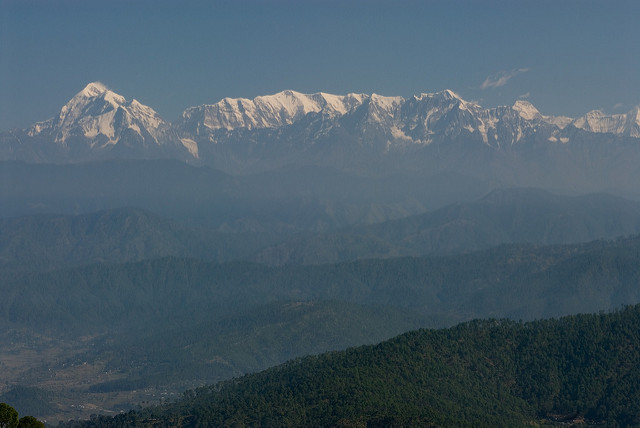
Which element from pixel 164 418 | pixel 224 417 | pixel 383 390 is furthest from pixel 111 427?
pixel 383 390

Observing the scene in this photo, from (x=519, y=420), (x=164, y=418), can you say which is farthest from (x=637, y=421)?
(x=164, y=418)

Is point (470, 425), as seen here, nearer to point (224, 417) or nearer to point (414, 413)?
point (414, 413)

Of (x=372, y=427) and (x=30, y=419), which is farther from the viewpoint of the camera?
(x=372, y=427)

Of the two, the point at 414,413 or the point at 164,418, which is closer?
the point at 414,413

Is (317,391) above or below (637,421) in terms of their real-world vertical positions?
above

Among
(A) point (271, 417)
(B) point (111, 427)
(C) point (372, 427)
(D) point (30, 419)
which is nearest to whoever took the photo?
(D) point (30, 419)

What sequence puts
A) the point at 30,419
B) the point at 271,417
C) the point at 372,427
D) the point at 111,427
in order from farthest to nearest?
1. the point at 111,427
2. the point at 271,417
3. the point at 372,427
4. the point at 30,419

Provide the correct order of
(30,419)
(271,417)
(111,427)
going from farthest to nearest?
(111,427), (271,417), (30,419)

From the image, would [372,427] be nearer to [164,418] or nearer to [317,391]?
[317,391]
